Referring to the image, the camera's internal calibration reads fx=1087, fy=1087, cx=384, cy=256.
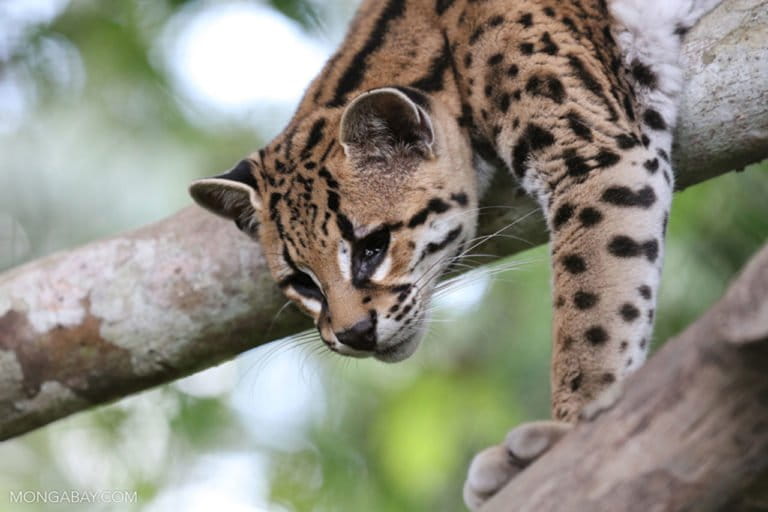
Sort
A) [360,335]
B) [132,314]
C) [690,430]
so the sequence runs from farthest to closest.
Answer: [132,314] → [360,335] → [690,430]

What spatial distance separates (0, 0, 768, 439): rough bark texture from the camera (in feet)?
15.7

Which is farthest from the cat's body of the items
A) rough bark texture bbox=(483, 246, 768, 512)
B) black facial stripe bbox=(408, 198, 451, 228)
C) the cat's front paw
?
rough bark texture bbox=(483, 246, 768, 512)

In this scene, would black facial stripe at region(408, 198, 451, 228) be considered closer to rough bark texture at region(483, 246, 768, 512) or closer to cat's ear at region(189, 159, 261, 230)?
cat's ear at region(189, 159, 261, 230)

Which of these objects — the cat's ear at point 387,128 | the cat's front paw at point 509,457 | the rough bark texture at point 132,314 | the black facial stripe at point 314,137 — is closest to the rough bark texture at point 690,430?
the cat's front paw at point 509,457

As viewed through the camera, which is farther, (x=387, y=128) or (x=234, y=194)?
(x=234, y=194)

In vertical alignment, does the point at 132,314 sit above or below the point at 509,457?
below

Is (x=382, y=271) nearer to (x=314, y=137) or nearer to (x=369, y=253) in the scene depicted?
(x=369, y=253)

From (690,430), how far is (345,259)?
75.1 inches

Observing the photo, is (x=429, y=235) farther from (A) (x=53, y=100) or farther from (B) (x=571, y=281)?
(A) (x=53, y=100)

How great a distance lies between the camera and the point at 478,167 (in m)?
4.35

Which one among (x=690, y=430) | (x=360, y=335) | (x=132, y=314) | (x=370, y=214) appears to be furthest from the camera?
(x=132, y=314)

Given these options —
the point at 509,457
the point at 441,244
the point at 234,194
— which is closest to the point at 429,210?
the point at 441,244

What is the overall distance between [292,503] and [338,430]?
59 centimetres

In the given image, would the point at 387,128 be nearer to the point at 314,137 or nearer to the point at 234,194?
the point at 314,137
